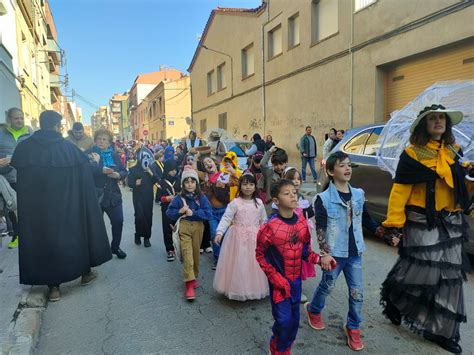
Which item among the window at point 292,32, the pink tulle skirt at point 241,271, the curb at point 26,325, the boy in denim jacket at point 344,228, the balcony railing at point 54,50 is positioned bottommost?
the curb at point 26,325

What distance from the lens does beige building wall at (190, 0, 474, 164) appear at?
10.1 m

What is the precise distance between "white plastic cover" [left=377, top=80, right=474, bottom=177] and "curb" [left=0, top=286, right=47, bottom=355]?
3340 millimetres

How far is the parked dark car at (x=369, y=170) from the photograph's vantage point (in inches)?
227

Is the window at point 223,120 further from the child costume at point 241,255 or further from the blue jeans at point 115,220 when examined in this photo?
the child costume at point 241,255

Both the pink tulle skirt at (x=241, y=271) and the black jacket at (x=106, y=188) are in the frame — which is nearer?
the pink tulle skirt at (x=241, y=271)

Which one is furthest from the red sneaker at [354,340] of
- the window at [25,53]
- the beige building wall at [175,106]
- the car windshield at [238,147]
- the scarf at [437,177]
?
the beige building wall at [175,106]

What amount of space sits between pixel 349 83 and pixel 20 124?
33.2 feet

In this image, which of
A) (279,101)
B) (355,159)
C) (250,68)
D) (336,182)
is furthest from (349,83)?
(336,182)

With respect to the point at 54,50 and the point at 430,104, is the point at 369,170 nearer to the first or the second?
the point at 430,104

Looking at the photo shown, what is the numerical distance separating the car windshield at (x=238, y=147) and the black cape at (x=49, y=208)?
8.22 m

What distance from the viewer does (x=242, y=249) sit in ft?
12.7

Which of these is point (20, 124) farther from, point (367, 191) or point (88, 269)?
point (367, 191)

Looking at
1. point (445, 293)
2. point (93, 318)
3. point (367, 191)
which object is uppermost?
point (367, 191)

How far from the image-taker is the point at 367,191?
6102 millimetres
